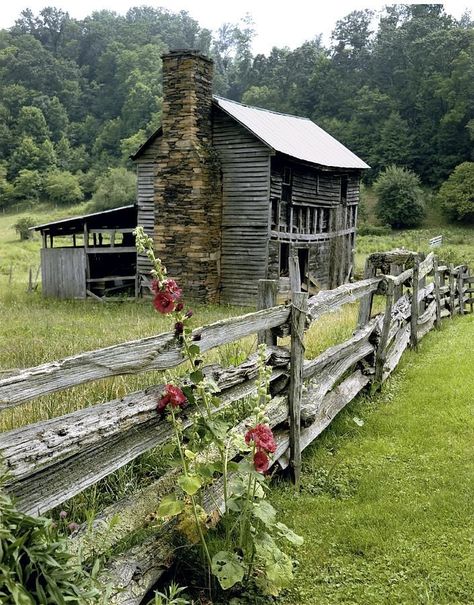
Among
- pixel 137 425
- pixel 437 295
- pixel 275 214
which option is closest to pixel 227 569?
pixel 137 425

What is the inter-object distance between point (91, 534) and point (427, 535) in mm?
2497

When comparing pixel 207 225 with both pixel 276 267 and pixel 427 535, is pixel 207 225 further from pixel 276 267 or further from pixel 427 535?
pixel 427 535

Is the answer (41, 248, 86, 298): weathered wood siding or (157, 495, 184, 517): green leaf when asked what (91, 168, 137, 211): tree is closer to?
(41, 248, 86, 298): weathered wood siding

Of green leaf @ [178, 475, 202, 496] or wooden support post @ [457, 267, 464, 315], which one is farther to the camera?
wooden support post @ [457, 267, 464, 315]

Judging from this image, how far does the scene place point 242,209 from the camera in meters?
20.1

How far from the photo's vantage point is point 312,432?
535cm

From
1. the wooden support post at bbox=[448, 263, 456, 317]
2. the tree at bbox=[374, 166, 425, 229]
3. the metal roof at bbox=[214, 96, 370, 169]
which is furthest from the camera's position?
the tree at bbox=[374, 166, 425, 229]

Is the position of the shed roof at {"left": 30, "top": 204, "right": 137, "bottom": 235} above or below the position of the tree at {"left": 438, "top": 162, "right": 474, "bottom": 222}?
below

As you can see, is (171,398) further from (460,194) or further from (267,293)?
(460,194)

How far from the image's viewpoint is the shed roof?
2230 cm

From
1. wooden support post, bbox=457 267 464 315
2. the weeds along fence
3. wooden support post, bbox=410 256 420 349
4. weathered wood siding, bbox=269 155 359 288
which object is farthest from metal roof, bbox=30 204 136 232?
the weeds along fence

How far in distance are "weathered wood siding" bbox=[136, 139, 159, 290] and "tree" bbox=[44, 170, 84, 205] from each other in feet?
151

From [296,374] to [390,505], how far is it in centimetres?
124

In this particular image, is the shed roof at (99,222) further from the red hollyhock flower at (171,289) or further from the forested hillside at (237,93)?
the forested hillside at (237,93)
